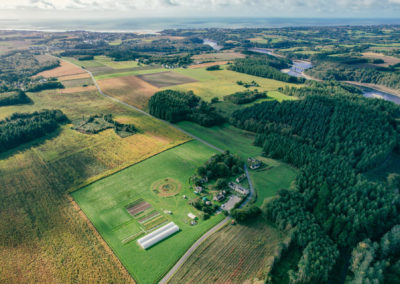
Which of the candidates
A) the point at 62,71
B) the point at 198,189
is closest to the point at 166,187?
the point at 198,189

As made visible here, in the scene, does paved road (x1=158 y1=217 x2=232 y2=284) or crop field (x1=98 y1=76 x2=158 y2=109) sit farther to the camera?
crop field (x1=98 y1=76 x2=158 y2=109)

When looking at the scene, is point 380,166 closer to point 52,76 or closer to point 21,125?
point 21,125

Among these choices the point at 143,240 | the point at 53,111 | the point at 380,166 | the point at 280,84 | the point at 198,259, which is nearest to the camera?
the point at 198,259

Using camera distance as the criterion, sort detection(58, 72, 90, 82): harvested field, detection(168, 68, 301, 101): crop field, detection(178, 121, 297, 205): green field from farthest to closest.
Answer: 1. detection(58, 72, 90, 82): harvested field
2. detection(168, 68, 301, 101): crop field
3. detection(178, 121, 297, 205): green field

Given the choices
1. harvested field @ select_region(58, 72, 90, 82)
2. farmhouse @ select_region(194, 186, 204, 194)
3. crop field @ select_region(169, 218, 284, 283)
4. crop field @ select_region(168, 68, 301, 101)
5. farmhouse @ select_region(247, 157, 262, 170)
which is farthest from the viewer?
harvested field @ select_region(58, 72, 90, 82)

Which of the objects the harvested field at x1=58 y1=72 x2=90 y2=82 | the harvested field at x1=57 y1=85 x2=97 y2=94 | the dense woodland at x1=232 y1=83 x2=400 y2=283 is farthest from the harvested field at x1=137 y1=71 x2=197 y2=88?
the dense woodland at x1=232 y1=83 x2=400 y2=283

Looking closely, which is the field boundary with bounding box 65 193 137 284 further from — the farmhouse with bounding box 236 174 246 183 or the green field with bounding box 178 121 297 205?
the farmhouse with bounding box 236 174 246 183

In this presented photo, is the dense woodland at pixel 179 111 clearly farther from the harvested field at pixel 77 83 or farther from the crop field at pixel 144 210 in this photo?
the harvested field at pixel 77 83

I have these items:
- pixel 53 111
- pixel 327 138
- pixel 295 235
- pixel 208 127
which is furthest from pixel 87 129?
pixel 327 138
